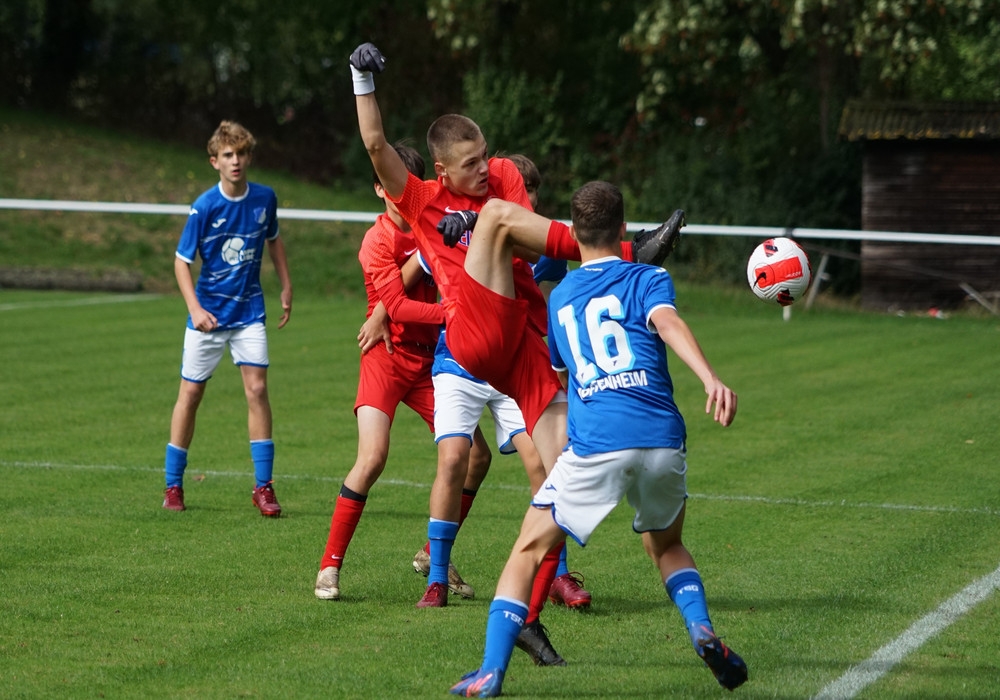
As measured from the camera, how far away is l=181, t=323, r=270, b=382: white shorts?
827 cm

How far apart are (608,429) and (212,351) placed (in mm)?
4301

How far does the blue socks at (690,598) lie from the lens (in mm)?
4605

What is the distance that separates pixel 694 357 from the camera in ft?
14.3

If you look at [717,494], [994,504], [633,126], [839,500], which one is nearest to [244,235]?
[717,494]

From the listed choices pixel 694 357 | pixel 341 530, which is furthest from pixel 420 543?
pixel 694 357

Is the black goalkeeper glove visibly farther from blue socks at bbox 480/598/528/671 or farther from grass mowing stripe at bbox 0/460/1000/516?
grass mowing stripe at bbox 0/460/1000/516

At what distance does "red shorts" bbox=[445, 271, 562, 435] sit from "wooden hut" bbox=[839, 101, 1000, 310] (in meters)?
17.0

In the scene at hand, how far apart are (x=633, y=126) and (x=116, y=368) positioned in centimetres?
1967

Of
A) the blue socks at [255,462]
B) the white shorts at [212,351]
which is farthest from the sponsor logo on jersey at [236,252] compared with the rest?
the blue socks at [255,462]

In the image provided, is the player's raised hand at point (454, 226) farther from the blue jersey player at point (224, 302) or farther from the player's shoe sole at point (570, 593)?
the blue jersey player at point (224, 302)

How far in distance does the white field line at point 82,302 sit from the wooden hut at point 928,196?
1171cm

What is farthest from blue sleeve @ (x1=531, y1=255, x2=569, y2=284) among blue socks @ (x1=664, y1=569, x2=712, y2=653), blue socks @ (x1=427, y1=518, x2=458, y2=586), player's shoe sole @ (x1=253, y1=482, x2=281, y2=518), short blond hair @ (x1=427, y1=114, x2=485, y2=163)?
player's shoe sole @ (x1=253, y1=482, x2=281, y2=518)

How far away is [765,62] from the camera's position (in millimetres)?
28641

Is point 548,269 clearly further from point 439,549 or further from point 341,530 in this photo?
point 341,530
